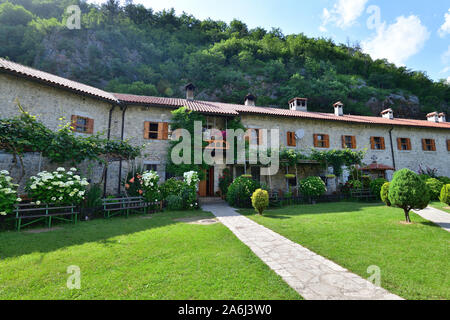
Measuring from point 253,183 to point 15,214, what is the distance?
983cm

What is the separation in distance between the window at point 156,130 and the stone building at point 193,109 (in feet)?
0.06

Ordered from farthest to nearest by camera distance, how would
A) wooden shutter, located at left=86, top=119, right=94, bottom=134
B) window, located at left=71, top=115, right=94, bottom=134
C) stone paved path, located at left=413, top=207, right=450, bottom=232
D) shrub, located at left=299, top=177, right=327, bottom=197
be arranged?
shrub, located at left=299, top=177, right=327, bottom=197 < wooden shutter, located at left=86, top=119, right=94, bottom=134 < window, located at left=71, top=115, right=94, bottom=134 < stone paved path, located at left=413, top=207, right=450, bottom=232

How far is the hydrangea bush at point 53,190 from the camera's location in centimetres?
702

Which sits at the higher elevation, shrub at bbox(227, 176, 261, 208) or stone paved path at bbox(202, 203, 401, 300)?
shrub at bbox(227, 176, 261, 208)

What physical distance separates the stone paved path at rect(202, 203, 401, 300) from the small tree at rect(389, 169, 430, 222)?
456 centimetres

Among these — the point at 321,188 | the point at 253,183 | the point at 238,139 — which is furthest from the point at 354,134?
the point at 253,183

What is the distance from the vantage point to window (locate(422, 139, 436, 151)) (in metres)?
18.5

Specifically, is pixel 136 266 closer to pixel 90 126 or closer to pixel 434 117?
pixel 90 126

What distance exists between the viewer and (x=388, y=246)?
15.9 feet

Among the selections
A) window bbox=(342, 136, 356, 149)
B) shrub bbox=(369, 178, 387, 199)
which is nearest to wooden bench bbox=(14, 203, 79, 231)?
shrub bbox=(369, 178, 387, 199)

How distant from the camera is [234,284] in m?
3.05

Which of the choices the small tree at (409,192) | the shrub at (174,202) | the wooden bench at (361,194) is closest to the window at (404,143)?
the wooden bench at (361,194)

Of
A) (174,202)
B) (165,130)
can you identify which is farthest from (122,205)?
(165,130)

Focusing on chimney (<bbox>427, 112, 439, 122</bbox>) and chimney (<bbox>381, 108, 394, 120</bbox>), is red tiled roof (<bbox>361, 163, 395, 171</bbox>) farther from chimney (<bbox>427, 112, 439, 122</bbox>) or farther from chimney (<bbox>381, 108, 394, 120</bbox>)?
chimney (<bbox>427, 112, 439, 122</bbox>)
